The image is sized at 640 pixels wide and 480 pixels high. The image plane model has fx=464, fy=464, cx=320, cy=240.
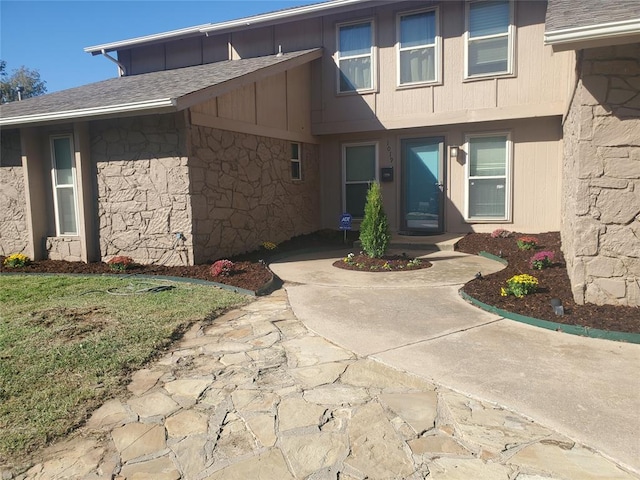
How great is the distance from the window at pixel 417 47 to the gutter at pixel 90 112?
19.7 ft

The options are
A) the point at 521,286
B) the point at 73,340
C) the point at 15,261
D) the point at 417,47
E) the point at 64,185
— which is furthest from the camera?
the point at 417,47

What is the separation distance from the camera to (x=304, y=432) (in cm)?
284

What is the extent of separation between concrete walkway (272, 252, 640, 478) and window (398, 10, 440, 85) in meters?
5.98

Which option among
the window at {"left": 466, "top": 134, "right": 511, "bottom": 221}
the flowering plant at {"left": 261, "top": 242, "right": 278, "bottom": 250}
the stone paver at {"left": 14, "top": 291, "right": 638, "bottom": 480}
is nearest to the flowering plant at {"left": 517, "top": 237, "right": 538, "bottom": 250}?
the window at {"left": 466, "top": 134, "right": 511, "bottom": 221}

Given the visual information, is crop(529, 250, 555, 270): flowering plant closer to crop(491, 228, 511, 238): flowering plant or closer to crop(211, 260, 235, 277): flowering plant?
crop(491, 228, 511, 238): flowering plant

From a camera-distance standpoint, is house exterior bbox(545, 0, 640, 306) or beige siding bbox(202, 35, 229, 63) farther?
beige siding bbox(202, 35, 229, 63)

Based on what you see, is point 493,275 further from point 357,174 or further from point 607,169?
point 357,174

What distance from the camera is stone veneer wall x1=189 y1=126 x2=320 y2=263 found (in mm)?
8083

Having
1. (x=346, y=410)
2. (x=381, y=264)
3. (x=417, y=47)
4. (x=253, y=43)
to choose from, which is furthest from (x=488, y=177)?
(x=346, y=410)

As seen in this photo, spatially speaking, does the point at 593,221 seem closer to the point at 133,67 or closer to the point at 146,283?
the point at 146,283

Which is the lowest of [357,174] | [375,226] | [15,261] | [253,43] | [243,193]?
[15,261]

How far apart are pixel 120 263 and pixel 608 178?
7184 millimetres

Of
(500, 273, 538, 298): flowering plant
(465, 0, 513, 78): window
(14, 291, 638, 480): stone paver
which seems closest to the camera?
(14, 291, 638, 480): stone paver

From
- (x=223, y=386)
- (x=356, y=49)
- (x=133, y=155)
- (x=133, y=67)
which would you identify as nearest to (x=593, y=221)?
(x=223, y=386)
